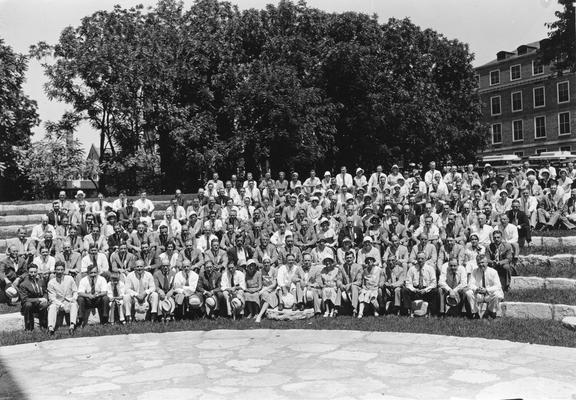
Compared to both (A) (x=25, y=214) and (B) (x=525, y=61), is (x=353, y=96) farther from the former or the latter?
(B) (x=525, y=61)

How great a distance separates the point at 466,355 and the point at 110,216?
926 cm

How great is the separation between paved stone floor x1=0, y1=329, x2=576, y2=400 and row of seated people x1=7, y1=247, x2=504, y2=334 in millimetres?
1364

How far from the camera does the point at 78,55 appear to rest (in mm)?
26953

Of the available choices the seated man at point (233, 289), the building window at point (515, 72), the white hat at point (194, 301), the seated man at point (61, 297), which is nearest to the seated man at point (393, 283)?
the seated man at point (233, 289)

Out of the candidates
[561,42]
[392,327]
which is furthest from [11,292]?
[561,42]

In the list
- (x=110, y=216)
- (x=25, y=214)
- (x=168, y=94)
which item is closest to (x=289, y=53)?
(x=168, y=94)

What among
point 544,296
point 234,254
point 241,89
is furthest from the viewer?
point 241,89

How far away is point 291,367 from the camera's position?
7.75m

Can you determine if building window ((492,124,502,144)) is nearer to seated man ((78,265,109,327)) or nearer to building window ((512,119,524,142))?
building window ((512,119,524,142))

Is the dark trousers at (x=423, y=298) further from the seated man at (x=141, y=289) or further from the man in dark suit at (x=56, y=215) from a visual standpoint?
the man in dark suit at (x=56, y=215)

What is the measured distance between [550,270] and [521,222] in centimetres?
152

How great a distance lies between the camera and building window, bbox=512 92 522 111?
59.2 metres

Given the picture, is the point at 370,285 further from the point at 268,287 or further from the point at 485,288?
the point at 485,288

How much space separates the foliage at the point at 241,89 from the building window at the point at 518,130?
2740cm
